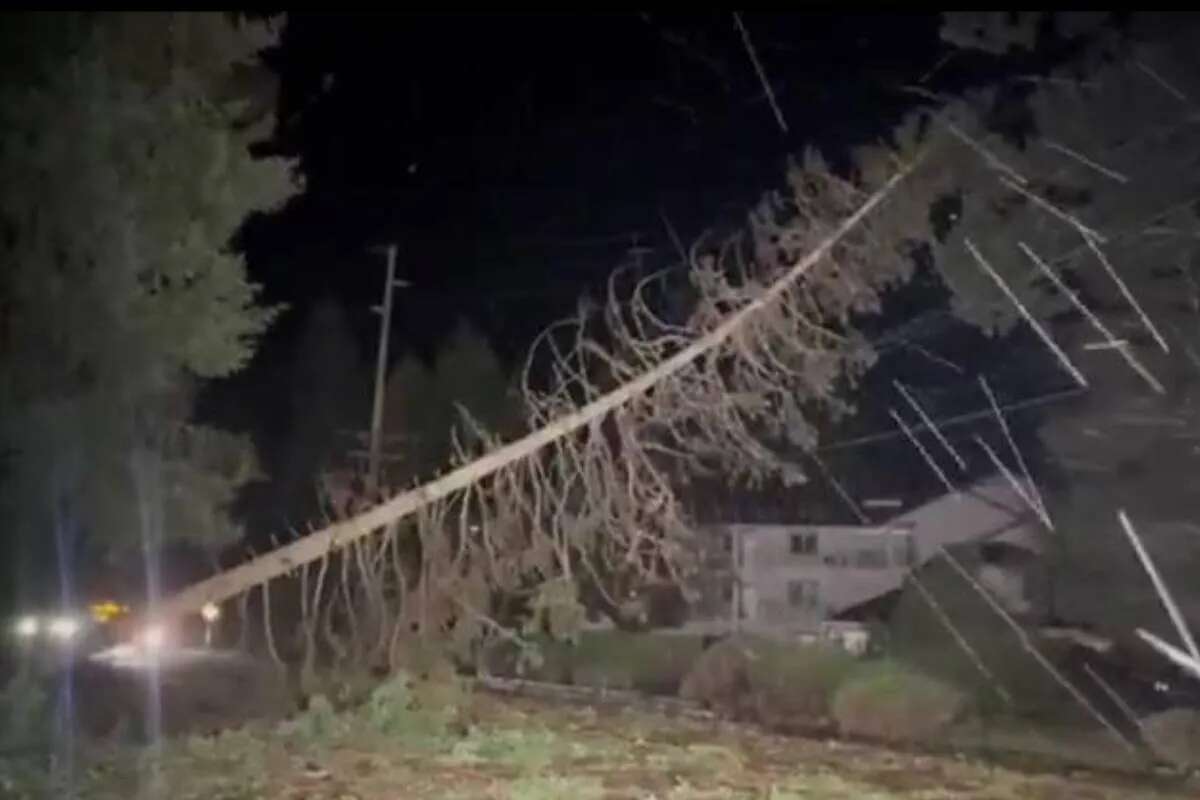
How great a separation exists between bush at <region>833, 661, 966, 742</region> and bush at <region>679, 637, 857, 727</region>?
9cm

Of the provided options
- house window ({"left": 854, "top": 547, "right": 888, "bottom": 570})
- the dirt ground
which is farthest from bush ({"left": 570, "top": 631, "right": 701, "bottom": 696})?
house window ({"left": 854, "top": 547, "right": 888, "bottom": 570})

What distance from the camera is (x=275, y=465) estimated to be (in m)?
6.72

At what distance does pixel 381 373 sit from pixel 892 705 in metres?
2.90

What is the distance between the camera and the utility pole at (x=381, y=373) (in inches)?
259

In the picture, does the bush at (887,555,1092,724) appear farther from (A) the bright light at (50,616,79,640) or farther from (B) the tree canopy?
(A) the bright light at (50,616,79,640)

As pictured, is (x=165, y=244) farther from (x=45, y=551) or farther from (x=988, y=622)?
(x=988, y=622)

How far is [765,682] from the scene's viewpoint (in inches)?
277

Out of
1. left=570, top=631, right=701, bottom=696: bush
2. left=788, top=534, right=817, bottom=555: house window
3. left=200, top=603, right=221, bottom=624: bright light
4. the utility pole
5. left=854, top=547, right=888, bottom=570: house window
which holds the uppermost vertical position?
the utility pole

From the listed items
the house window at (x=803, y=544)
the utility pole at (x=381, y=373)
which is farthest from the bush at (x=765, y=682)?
the utility pole at (x=381, y=373)

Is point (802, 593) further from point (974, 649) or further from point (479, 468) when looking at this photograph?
point (479, 468)

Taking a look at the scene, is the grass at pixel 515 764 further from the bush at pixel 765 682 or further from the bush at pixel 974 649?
the bush at pixel 974 649

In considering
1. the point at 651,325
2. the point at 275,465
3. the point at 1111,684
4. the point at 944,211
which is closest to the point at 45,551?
the point at 275,465

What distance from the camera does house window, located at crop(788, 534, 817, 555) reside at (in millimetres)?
7133

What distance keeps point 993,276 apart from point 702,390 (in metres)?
1.56
